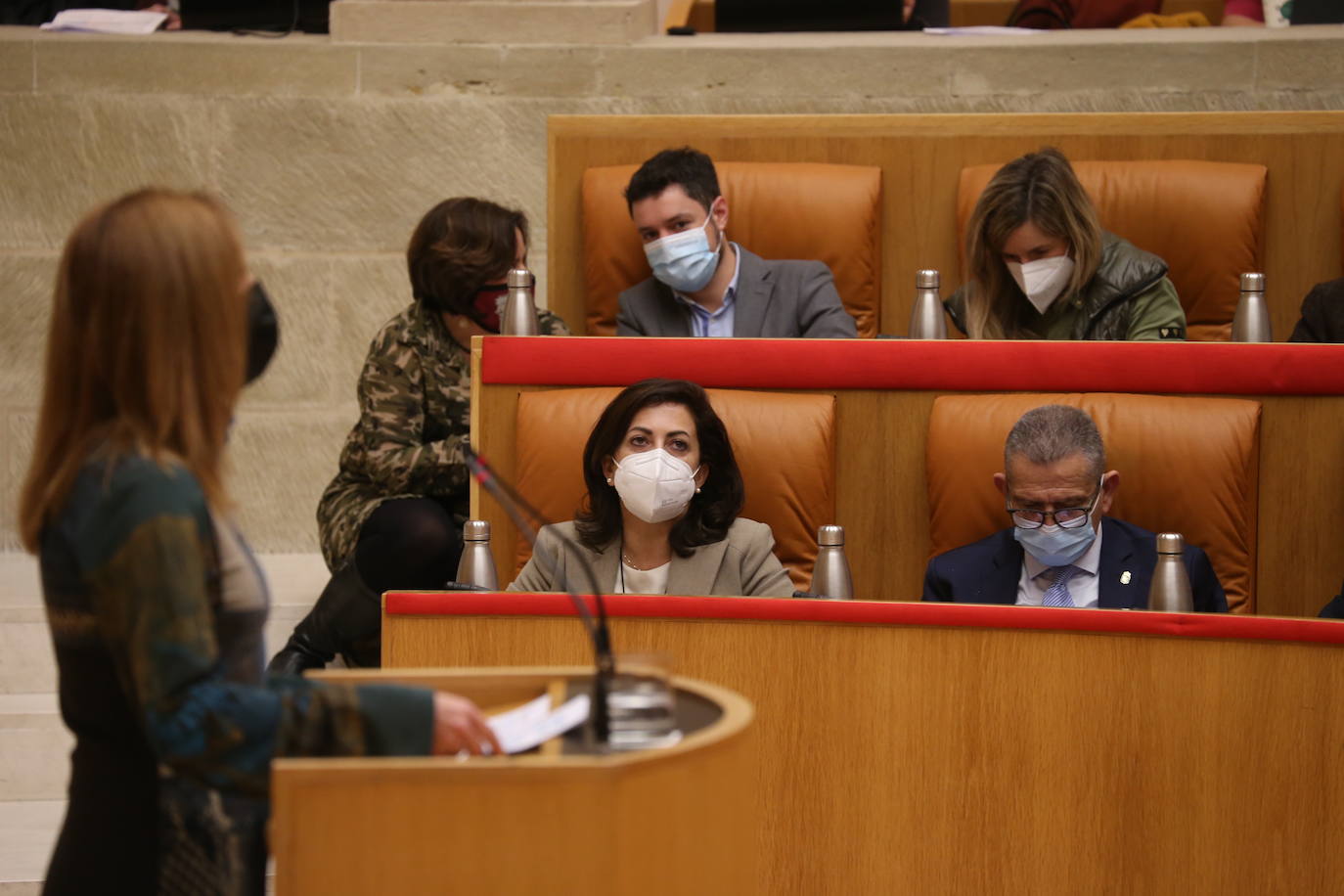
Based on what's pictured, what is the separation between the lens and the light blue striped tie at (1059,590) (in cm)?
218

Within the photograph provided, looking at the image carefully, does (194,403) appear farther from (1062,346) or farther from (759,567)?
(1062,346)

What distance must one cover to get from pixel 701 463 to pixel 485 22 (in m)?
1.65

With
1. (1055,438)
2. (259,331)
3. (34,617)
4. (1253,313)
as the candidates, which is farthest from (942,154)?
(259,331)

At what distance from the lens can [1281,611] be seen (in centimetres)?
232

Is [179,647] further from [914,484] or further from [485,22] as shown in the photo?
[485,22]

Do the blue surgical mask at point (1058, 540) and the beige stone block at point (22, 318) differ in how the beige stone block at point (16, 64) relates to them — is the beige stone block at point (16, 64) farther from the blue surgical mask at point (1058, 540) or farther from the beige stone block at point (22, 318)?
the blue surgical mask at point (1058, 540)

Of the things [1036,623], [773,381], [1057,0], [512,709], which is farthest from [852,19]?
[512,709]

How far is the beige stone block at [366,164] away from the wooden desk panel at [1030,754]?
6.04ft

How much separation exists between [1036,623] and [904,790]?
25cm

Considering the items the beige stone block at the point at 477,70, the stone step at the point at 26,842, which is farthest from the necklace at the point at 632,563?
the beige stone block at the point at 477,70

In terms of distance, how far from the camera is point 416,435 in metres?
2.71

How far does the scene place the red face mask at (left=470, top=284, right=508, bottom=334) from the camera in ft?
9.02

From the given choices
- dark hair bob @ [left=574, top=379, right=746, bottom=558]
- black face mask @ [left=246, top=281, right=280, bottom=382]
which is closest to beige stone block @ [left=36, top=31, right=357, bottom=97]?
dark hair bob @ [left=574, top=379, right=746, bottom=558]

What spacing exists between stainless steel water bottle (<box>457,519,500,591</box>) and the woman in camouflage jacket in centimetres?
42
